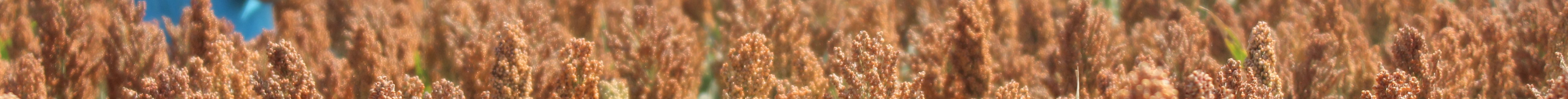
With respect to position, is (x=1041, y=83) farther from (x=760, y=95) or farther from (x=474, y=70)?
(x=474, y=70)

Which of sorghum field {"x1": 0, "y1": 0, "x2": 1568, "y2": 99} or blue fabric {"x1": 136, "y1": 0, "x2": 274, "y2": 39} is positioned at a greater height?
blue fabric {"x1": 136, "y1": 0, "x2": 274, "y2": 39}

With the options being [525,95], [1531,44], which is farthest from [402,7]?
[1531,44]

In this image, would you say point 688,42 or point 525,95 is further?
point 688,42

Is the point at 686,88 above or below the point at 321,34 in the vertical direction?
below

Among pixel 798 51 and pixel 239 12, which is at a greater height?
pixel 239 12

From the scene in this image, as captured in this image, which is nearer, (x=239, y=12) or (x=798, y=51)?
(x=798, y=51)

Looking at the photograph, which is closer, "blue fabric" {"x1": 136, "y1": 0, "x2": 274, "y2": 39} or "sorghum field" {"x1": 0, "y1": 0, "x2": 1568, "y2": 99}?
"sorghum field" {"x1": 0, "y1": 0, "x2": 1568, "y2": 99}

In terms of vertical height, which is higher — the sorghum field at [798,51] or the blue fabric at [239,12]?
the blue fabric at [239,12]

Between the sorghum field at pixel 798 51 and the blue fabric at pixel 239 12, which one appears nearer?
the sorghum field at pixel 798 51
